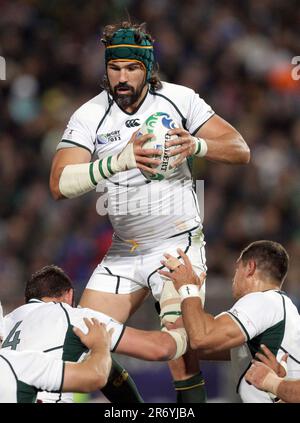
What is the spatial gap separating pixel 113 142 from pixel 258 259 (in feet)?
3.84

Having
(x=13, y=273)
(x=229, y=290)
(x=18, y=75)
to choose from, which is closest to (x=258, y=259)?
(x=229, y=290)

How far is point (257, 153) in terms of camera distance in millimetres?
12078

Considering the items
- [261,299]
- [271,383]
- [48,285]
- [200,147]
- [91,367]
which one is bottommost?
[271,383]

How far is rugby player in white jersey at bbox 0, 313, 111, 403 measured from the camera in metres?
5.02

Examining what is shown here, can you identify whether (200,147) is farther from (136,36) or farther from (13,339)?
(13,339)

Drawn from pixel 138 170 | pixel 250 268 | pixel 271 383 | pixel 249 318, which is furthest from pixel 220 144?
pixel 271 383

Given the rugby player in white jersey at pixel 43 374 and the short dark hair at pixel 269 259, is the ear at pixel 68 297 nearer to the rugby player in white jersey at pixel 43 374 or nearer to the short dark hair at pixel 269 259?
the rugby player in white jersey at pixel 43 374

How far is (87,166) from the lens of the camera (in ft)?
19.9

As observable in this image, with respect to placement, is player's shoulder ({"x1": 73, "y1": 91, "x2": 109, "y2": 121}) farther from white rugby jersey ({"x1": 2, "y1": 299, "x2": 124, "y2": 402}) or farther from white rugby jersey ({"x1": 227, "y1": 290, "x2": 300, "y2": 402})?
white rugby jersey ({"x1": 227, "y1": 290, "x2": 300, "y2": 402})

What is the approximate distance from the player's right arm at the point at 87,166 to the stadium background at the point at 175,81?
366cm

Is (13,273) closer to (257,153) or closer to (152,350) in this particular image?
(257,153)

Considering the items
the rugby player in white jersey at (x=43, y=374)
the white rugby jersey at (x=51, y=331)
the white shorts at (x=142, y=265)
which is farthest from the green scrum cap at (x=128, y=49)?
the rugby player in white jersey at (x=43, y=374)

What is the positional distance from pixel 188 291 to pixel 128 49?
60.7 inches

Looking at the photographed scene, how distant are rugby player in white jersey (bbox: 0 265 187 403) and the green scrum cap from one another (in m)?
1.38
